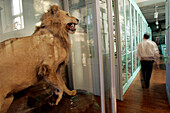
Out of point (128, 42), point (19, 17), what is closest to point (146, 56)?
point (128, 42)

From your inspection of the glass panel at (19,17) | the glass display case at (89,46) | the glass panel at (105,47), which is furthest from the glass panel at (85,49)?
the glass panel at (19,17)

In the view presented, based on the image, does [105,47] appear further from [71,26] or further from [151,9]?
[151,9]

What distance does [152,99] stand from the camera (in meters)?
2.11

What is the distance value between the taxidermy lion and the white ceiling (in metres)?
1.39

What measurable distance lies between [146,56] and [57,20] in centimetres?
162

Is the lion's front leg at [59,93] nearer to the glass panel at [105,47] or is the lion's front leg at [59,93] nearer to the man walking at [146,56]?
the glass panel at [105,47]

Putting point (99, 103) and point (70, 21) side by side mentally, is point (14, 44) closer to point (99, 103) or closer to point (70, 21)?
point (70, 21)

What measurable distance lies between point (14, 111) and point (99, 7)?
37.9 inches

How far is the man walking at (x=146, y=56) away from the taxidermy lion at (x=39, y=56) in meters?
1.40

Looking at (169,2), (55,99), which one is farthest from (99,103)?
(169,2)

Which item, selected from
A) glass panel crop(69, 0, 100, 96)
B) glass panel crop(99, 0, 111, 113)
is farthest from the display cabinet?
glass panel crop(69, 0, 100, 96)

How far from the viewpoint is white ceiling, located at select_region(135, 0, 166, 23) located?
1.84m

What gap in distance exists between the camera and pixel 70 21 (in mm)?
978

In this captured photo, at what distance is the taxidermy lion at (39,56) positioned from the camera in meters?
0.64
